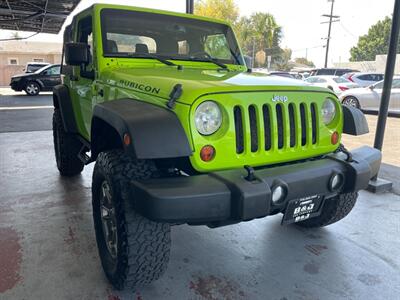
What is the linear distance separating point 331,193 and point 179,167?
962 mm

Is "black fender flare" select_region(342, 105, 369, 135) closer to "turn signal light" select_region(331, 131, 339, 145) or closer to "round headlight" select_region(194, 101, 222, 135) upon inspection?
"turn signal light" select_region(331, 131, 339, 145)

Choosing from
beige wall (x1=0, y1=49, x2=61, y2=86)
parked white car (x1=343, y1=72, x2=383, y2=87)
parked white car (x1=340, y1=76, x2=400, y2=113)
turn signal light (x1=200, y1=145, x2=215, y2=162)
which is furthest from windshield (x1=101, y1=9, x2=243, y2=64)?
beige wall (x1=0, y1=49, x2=61, y2=86)

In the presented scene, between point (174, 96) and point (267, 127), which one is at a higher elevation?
point (174, 96)

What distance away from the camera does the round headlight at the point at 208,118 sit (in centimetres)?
199

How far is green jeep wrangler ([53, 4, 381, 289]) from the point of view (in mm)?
1833

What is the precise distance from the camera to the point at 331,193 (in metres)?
2.26

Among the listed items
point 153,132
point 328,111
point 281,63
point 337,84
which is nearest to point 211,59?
point 328,111

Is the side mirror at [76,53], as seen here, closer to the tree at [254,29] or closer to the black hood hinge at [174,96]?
the black hood hinge at [174,96]

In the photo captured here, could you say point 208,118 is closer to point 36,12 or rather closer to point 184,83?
point 184,83

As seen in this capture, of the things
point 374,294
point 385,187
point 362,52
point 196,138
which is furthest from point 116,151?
point 362,52

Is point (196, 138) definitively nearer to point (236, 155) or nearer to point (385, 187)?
point (236, 155)

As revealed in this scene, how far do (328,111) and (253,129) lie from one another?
0.72 meters

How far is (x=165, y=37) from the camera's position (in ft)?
10.8

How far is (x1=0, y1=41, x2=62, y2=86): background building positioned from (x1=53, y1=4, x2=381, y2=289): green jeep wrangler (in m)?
29.4
